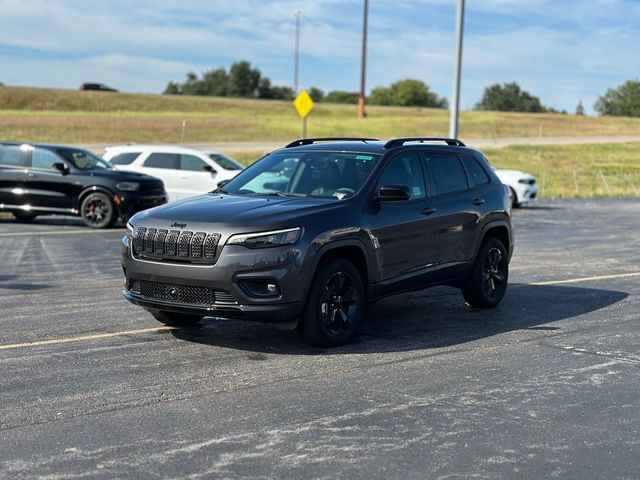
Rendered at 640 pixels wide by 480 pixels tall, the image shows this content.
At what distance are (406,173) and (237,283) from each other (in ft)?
8.03

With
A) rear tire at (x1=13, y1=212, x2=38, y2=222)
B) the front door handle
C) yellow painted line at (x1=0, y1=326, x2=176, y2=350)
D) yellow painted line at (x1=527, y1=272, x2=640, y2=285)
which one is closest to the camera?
yellow painted line at (x1=0, y1=326, x2=176, y2=350)

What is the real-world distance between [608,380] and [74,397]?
12.9ft

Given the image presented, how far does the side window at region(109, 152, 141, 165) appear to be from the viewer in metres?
23.2

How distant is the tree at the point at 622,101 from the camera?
415ft

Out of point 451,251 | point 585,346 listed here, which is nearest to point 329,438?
point 585,346

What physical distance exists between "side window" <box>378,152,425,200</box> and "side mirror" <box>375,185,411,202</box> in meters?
0.25

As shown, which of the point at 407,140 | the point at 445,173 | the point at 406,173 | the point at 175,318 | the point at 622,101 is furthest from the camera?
the point at 622,101

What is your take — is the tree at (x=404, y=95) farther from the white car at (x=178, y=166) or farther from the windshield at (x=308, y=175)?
the windshield at (x=308, y=175)

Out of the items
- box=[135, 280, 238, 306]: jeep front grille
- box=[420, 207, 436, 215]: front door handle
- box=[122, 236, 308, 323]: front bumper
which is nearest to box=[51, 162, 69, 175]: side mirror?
box=[420, 207, 436, 215]: front door handle

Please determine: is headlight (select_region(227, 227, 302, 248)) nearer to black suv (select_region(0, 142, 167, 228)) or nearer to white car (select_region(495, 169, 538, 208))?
black suv (select_region(0, 142, 167, 228))

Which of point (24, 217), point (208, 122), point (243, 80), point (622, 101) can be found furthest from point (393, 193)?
point (243, 80)

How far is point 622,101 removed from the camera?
130 m

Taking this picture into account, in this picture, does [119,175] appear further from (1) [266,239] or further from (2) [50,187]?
(1) [266,239]

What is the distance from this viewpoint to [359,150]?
29.8ft
